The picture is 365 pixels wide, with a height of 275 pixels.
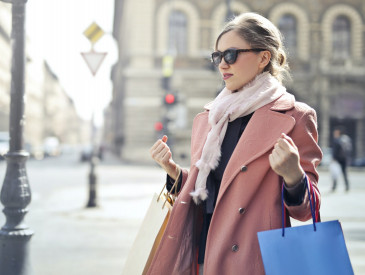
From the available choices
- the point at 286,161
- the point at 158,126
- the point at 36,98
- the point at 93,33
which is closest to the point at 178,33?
the point at 158,126

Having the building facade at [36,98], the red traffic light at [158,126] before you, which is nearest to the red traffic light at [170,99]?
the red traffic light at [158,126]

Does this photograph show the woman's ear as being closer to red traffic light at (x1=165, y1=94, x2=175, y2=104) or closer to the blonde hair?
the blonde hair

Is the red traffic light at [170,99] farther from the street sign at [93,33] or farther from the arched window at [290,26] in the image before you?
the arched window at [290,26]

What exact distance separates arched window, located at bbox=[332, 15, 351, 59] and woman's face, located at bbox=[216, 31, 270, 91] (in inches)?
1208

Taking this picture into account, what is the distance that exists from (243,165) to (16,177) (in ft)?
9.19

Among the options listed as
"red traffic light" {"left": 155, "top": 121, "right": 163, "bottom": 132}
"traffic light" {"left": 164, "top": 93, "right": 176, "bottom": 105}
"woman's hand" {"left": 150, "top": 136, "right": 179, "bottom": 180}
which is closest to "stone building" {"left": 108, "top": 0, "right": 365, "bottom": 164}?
"red traffic light" {"left": 155, "top": 121, "right": 163, "bottom": 132}

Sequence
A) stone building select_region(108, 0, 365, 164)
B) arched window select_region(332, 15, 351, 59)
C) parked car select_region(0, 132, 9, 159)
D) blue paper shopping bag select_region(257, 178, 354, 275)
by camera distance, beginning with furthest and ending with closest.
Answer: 1. arched window select_region(332, 15, 351, 59)
2. stone building select_region(108, 0, 365, 164)
3. parked car select_region(0, 132, 9, 159)
4. blue paper shopping bag select_region(257, 178, 354, 275)

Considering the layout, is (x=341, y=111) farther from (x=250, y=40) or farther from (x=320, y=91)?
(x=250, y=40)

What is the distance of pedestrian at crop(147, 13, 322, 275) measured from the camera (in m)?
2.03

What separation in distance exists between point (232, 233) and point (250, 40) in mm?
837

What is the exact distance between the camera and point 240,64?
223 cm

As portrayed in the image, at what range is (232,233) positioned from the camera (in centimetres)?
206

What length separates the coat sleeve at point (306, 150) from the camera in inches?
79.7

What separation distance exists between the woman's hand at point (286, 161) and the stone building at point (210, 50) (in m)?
26.8
